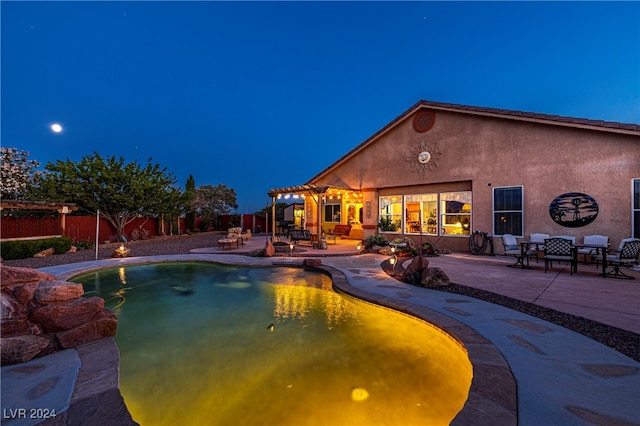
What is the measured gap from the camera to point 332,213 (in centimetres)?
1930

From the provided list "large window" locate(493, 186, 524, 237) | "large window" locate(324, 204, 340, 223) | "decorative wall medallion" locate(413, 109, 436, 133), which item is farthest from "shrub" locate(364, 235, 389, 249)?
"large window" locate(324, 204, 340, 223)

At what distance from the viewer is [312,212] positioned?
18.9m

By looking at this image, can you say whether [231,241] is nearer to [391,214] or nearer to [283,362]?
[391,214]

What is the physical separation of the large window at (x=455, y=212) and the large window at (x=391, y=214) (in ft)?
7.08

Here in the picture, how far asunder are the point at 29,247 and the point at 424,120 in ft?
59.5

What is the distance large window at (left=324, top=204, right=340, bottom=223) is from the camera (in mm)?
19047

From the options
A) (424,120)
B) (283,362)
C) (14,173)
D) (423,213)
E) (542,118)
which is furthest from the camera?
(14,173)

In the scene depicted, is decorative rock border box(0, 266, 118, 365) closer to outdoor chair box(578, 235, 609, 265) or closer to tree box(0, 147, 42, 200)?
outdoor chair box(578, 235, 609, 265)

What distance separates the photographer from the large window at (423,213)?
13078 millimetres

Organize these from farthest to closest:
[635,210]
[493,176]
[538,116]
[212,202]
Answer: [212,202] < [493,176] < [538,116] < [635,210]

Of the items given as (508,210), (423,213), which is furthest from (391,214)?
(508,210)

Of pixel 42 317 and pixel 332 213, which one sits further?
pixel 332 213

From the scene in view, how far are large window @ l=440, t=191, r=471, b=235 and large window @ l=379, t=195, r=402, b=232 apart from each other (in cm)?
216

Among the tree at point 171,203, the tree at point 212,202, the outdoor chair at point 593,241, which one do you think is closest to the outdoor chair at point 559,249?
the outdoor chair at point 593,241
